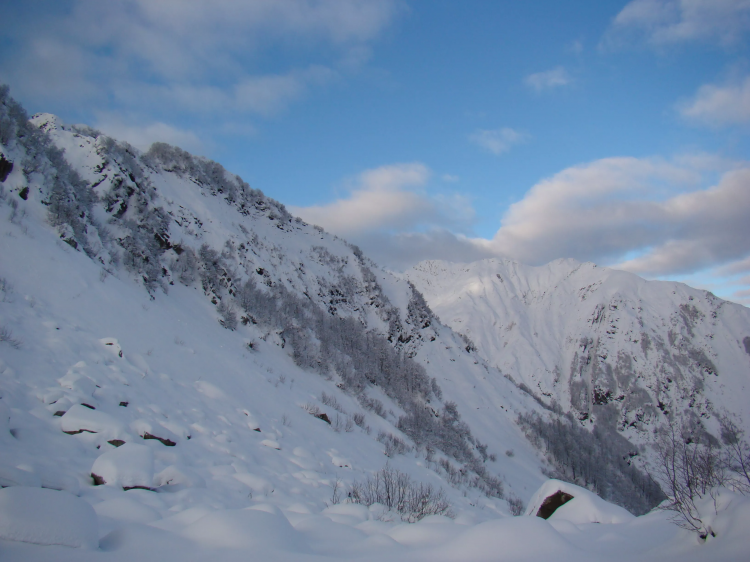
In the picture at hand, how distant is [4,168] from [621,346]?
115 meters

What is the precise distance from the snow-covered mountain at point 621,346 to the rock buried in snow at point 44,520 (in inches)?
3998

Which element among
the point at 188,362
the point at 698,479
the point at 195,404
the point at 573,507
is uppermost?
the point at 188,362

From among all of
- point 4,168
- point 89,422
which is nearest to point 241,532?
point 89,422

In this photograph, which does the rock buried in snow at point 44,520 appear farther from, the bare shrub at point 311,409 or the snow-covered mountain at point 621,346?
the snow-covered mountain at point 621,346

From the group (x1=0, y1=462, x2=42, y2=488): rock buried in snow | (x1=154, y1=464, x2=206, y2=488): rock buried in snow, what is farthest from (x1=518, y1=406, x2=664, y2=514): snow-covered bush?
(x1=0, y1=462, x2=42, y2=488): rock buried in snow

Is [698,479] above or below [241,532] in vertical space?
below

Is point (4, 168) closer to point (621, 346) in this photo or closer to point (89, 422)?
point (89, 422)

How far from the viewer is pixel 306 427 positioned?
10.4 m

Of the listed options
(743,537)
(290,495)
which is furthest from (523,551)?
(290,495)

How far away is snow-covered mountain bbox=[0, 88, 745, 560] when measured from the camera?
308 centimetres

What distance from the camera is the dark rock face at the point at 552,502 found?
6988 millimetres

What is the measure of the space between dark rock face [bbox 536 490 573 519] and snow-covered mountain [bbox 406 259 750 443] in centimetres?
9383

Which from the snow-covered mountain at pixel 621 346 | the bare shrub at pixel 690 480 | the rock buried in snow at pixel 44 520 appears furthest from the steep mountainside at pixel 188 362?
the snow-covered mountain at pixel 621 346

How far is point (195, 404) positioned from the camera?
8305mm
